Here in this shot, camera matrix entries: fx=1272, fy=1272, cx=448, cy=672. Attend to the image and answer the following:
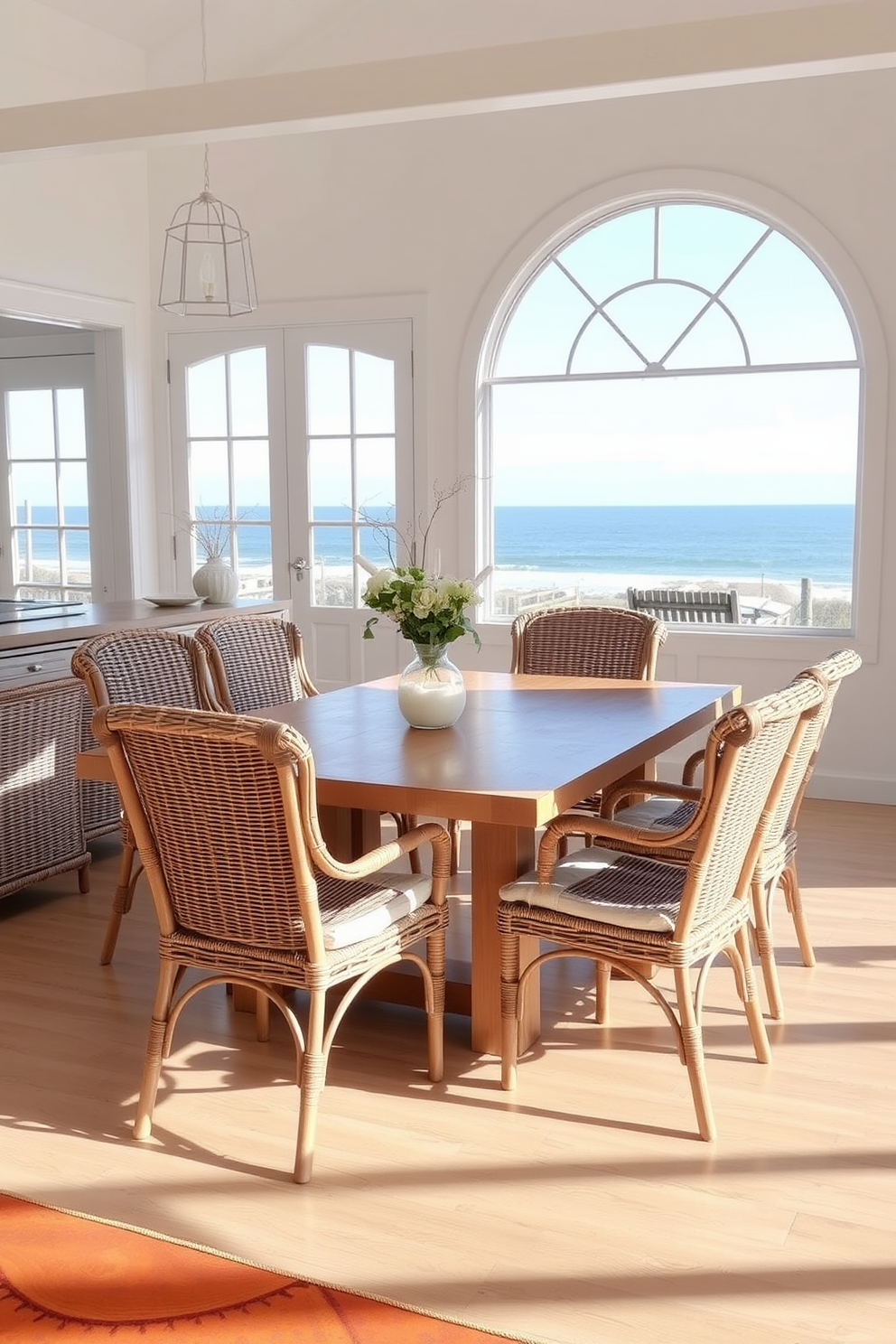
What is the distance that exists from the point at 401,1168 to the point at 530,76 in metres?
2.93

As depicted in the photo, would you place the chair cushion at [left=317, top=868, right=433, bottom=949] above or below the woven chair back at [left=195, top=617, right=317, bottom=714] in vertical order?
below

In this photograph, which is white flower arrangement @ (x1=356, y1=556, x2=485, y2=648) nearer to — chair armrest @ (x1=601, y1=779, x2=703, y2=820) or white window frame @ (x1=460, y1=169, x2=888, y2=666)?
chair armrest @ (x1=601, y1=779, x2=703, y2=820)

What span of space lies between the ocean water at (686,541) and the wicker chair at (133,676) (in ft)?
65.9

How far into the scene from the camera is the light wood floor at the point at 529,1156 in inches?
85.8

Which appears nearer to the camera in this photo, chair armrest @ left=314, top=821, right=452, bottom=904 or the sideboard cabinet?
chair armrest @ left=314, top=821, right=452, bottom=904

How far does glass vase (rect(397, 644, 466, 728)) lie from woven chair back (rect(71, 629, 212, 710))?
662 mm

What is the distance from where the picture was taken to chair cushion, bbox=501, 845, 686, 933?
2.70 meters

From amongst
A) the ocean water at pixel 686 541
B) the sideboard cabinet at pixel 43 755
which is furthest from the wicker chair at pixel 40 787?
the ocean water at pixel 686 541

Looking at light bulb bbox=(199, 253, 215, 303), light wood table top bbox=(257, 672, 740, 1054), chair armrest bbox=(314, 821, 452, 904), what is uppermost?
light bulb bbox=(199, 253, 215, 303)

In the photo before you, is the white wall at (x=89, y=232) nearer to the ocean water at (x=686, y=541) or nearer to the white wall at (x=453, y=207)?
the white wall at (x=453, y=207)

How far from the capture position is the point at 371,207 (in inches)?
254

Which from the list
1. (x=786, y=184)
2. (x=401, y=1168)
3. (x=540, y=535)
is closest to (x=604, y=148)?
(x=786, y=184)

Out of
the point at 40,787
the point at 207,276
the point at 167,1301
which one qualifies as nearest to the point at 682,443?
the point at 207,276

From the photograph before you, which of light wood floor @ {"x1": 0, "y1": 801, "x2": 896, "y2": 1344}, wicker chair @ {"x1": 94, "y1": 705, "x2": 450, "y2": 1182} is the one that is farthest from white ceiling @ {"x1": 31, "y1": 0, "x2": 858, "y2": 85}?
wicker chair @ {"x1": 94, "y1": 705, "x2": 450, "y2": 1182}
